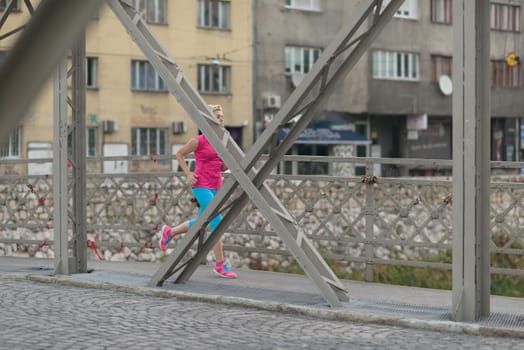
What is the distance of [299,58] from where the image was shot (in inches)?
1919

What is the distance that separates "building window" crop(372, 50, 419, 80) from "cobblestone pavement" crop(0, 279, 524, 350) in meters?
42.4

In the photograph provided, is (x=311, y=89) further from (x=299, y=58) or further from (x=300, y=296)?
(x=299, y=58)

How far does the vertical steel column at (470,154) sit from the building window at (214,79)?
1530 inches

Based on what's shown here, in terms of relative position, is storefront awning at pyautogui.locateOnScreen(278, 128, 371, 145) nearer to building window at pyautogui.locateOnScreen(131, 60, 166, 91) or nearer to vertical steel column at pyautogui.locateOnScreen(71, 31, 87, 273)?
building window at pyautogui.locateOnScreen(131, 60, 166, 91)

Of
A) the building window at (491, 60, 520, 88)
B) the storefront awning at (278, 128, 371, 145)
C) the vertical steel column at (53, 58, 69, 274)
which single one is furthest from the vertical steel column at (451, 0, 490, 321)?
the building window at (491, 60, 520, 88)

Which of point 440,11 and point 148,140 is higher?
point 440,11

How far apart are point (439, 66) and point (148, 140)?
16890 millimetres

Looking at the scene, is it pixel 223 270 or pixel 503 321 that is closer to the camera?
pixel 503 321

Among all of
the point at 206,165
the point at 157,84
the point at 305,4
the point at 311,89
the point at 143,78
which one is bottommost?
the point at 206,165

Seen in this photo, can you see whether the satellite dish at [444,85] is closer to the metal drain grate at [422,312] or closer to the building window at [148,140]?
the building window at [148,140]

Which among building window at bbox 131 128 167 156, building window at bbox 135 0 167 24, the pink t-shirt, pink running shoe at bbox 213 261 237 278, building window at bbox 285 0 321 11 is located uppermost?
building window at bbox 285 0 321 11

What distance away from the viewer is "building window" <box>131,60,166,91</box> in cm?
4484

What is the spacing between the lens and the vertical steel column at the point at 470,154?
25.9 feet

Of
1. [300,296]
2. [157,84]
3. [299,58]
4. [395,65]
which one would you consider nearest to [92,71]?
[157,84]
